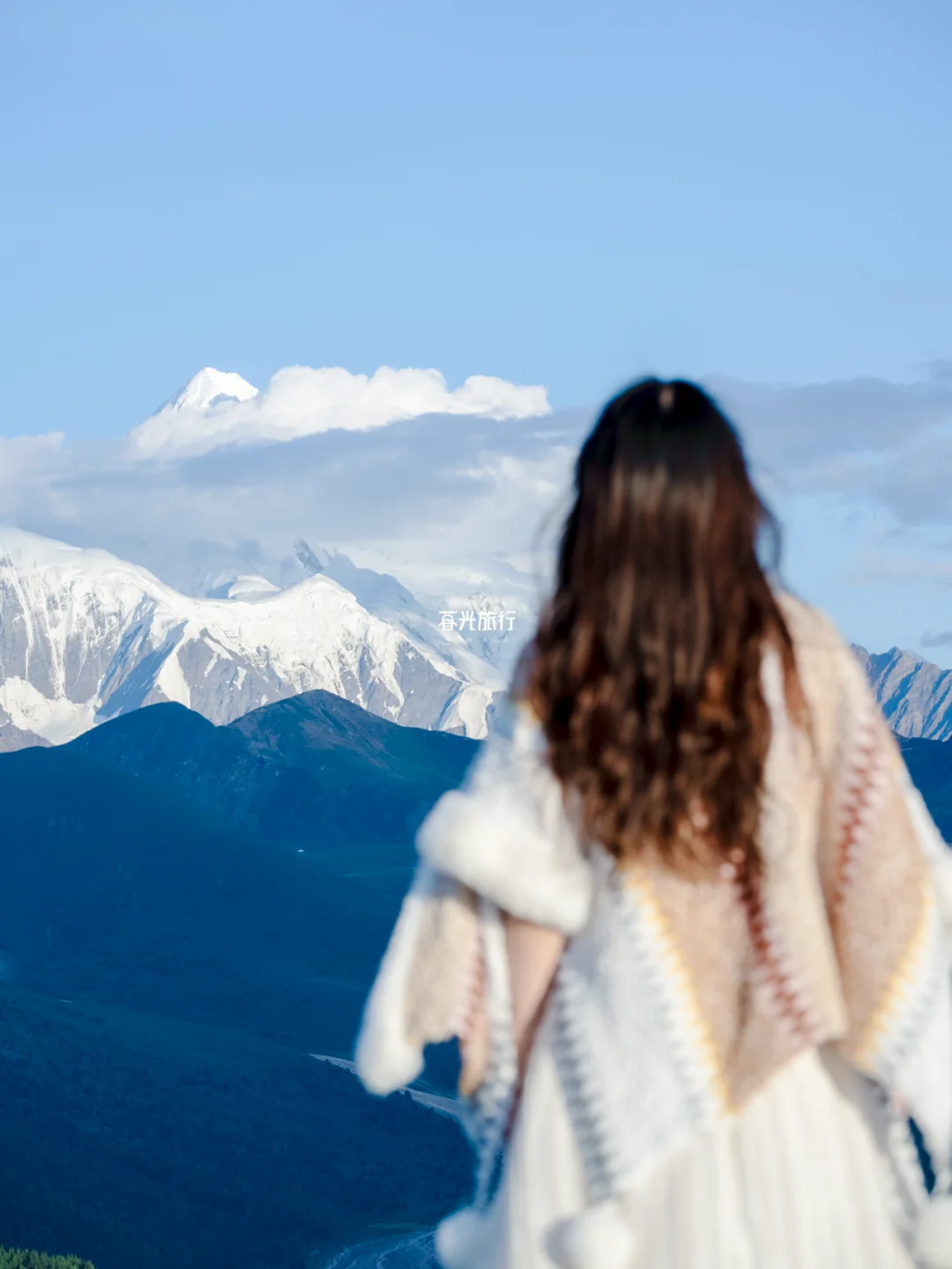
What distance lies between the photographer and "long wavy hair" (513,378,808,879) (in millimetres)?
2832

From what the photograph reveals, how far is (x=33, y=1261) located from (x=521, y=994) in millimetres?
80384

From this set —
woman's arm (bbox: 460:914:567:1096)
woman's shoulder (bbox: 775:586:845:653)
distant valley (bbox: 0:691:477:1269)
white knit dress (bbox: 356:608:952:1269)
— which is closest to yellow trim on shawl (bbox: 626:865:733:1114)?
white knit dress (bbox: 356:608:952:1269)

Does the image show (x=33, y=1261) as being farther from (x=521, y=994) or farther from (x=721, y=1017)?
(x=721, y=1017)

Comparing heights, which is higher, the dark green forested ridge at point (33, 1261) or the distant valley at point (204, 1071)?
the dark green forested ridge at point (33, 1261)

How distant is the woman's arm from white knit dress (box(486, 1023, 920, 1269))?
40 millimetres

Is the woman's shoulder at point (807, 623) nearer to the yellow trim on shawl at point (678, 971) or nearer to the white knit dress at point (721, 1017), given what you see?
the white knit dress at point (721, 1017)

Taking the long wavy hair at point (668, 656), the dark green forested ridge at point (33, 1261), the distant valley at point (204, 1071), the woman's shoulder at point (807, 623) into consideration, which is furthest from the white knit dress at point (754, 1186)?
the distant valley at point (204, 1071)

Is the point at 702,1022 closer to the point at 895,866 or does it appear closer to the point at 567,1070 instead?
the point at 567,1070

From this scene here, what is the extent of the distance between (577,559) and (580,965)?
79 centimetres

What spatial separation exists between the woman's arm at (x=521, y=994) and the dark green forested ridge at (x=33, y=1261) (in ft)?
254

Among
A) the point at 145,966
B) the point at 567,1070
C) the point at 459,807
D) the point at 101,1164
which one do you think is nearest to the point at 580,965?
the point at 567,1070

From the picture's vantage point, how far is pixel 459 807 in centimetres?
291

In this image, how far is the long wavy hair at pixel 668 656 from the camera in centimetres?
283

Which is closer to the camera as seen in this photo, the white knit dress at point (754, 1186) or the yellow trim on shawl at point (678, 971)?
the white knit dress at point (754, 1186)
